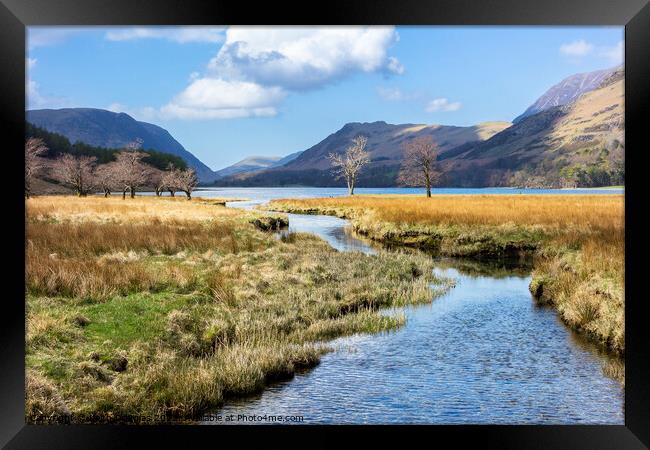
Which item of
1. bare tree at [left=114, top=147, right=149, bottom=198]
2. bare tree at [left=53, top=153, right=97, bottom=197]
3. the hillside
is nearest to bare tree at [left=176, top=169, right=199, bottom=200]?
bare tree at [left=114, top=147, right=149, bottom=198]

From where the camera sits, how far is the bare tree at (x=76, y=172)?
44.6 m

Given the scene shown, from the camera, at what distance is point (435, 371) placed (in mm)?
9312

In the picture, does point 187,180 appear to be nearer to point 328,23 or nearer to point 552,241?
point 552,241

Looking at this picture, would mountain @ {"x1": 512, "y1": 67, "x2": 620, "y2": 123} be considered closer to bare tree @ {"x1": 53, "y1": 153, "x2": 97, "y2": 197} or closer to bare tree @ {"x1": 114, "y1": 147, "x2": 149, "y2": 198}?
bare tree @ {"x1": 114, "y1": 147, "x2": 149, "y2": 198}

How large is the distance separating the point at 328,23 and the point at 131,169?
44.2 metres

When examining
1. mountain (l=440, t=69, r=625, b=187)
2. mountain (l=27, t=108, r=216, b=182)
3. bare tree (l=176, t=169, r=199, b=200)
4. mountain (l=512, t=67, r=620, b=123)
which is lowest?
bare tree (l=176, t=169, r=199, b=200)

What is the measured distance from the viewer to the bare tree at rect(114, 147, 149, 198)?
4669 cm

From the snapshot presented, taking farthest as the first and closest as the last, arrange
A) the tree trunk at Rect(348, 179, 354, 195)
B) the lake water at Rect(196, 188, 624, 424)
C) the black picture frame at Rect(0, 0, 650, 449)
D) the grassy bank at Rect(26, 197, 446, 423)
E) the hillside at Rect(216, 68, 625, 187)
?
the hillside at Rect(216, 68, 625, 187), the tree trunk at Rect(348, 179, 354, 195), the lake water at Rect(196, 188, 624, 424), the grassy bank at Rect(26, 197, 446, 423), the black picture frame at Rect(0, 0, 650, 449)

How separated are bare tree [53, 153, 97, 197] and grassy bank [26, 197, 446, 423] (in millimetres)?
27533

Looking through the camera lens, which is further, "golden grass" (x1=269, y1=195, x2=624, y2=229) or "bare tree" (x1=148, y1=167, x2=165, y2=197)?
"bare tree" (x1=148, y1=167, x2=165, y2=197)

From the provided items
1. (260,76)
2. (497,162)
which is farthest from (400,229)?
(497,162)

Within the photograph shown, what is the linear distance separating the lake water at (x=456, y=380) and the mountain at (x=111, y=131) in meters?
44.9

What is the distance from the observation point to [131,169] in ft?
157

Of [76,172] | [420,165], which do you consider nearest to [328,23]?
[76,172]
